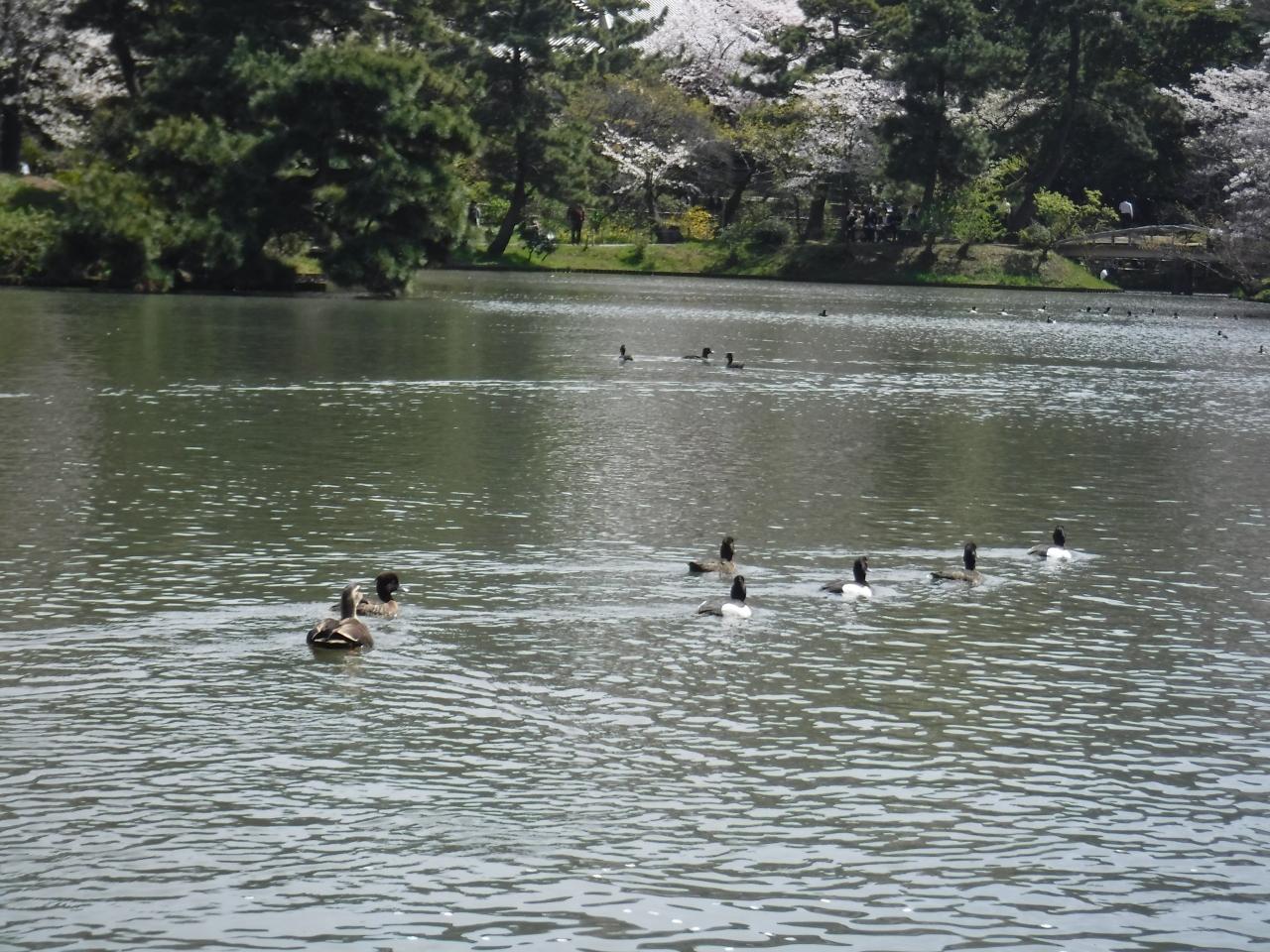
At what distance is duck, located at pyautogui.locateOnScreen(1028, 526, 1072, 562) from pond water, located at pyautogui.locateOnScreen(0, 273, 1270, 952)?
17cm

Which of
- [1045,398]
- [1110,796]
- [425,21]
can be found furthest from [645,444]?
[425,21]

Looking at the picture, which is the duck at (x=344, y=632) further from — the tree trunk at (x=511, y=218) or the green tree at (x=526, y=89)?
the tree trunk at (x=511, y=218)

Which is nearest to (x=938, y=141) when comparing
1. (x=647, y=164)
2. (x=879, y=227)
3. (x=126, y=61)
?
(x=879, y=227)

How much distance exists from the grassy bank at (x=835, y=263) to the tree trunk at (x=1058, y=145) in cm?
369

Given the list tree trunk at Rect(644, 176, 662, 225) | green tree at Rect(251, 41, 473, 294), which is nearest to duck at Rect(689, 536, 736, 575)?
green tree at Rect(251, 41, 473, 294)

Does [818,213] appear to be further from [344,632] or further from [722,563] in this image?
[344,632]

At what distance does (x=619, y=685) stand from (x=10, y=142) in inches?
3144

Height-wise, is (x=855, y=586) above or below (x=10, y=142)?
below

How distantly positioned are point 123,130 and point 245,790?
6910 cm

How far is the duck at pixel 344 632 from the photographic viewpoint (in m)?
16.6

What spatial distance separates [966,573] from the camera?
67.2 ft

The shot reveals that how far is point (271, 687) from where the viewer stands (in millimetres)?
15523

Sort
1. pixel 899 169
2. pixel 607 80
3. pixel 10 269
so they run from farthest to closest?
pixel 607 80 → pixel 899 169 → pixel 10 269

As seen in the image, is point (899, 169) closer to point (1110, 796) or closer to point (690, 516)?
point (690, 516)
